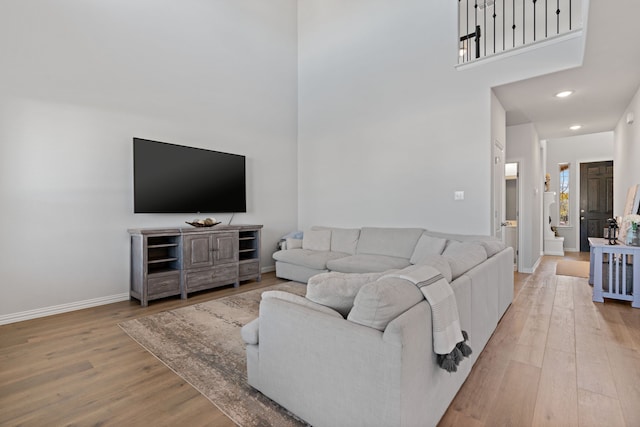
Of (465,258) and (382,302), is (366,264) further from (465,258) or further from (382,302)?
(382,302)

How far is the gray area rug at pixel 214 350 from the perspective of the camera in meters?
1.69

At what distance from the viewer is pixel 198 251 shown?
12.9 feet

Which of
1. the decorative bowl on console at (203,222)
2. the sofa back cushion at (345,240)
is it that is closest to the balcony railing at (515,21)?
the sofa back cushion at (345,240)

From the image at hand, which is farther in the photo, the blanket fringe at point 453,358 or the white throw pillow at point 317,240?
the white throw pillow at point 317,240

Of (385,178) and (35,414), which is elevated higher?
(385,178)

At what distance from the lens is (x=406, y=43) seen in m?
4.61

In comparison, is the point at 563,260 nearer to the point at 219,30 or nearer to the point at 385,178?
the point at 385,178

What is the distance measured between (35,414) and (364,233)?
3.85 m

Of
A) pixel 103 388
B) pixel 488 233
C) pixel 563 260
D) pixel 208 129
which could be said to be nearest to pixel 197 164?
pixel 208 129

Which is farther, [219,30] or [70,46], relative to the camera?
[219,30]

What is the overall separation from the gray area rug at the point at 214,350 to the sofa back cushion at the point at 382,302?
0.71 metres

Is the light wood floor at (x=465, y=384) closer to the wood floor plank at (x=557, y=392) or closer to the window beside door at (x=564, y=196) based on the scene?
the wood floor plank at (x=557, y=392)

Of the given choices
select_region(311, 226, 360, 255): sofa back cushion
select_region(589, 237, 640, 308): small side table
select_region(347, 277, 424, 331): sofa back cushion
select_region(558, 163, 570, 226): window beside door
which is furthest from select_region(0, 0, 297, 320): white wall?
select_region(558, 163, 570, 226): window beside door

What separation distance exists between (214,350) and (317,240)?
9.21ft
